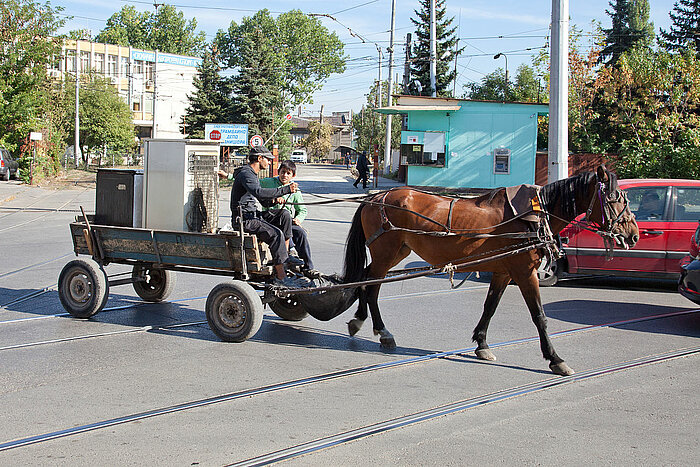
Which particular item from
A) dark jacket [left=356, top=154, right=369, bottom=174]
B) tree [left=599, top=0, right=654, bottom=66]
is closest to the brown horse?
dark jacket [left=356, top=154, right=369, bottom=174]

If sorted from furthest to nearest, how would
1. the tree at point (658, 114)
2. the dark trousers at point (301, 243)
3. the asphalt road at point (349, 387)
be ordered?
1. the tree at point (658, 114)
2. the dark trousers at point (301, 243)
3. the asphalt road at point (349, 387)

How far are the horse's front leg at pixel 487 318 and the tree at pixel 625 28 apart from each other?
5151 cm

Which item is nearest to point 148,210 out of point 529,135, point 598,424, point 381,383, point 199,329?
point 199,329

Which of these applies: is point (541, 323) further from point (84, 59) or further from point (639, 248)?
point (84, 59)

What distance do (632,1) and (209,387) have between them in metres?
58.1

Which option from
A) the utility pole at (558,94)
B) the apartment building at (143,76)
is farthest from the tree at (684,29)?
the apartment building at (143,76)

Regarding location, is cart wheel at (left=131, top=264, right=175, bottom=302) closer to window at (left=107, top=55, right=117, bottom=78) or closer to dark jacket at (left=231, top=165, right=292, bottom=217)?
dark jacket at (left=231, top=165, right=292, bottom=217)

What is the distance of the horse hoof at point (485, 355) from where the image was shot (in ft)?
21.7

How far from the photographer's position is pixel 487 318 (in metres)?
6.85

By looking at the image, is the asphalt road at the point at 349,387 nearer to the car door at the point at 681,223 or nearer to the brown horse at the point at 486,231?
the brown horse at the point at 486,231

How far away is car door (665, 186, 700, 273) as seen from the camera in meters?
9.86

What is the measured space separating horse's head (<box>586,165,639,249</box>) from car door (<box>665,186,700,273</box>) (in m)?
3.80

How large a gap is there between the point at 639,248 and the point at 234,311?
20.6ft

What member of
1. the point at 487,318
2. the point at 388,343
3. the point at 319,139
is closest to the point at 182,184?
the point at 388,343
